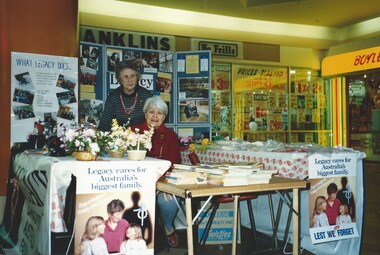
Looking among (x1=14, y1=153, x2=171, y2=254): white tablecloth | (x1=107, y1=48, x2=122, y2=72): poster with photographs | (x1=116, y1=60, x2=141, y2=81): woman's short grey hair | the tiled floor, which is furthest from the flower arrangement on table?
(x1=107, y1=48, x2=122, y2=72): poster with photographs

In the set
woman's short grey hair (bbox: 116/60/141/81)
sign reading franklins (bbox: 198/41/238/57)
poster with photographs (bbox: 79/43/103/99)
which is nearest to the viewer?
woman's short grey hair (bbox: 116/60/141/81)

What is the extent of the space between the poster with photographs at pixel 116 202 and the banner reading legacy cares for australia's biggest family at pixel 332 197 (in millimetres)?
1365

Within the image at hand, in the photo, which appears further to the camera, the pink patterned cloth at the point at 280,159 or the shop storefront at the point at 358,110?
the shop storefront at the point at 358,110

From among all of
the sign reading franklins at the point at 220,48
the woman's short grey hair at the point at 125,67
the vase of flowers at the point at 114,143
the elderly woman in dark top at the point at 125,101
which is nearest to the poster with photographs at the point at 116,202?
the vase of flowers at the point at 114,143

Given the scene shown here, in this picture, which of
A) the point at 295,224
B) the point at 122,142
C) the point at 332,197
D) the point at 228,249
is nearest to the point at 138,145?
the point at 122,142

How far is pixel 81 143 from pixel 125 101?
2.69m

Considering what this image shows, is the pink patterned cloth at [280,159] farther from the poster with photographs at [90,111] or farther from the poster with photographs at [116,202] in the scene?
the poster with photographs at [90,111]

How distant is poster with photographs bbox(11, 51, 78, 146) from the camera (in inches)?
188

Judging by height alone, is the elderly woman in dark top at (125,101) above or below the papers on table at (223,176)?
above

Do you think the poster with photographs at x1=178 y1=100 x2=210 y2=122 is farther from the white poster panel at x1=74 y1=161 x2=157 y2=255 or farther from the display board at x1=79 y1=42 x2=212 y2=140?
the white poster panel at x1=74 y1=161 x2=157 y2=255

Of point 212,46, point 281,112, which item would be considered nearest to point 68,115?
point 212,46

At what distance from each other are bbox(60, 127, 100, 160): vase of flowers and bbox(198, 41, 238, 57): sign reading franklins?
5818mm

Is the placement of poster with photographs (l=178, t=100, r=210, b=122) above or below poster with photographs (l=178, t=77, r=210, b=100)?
below

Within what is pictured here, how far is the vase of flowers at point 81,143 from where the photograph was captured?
2838mm
